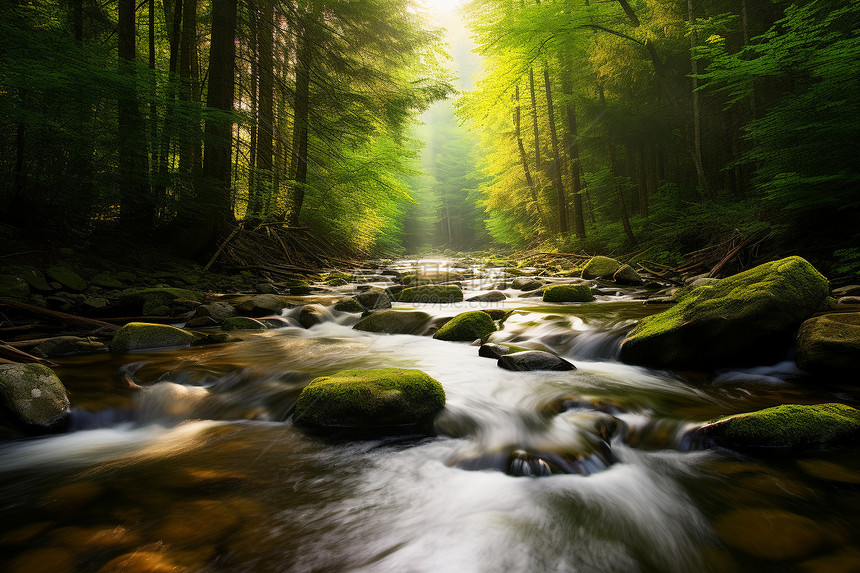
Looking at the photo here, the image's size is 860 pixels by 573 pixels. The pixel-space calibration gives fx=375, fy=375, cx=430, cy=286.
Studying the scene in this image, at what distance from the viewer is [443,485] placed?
200 centimetres

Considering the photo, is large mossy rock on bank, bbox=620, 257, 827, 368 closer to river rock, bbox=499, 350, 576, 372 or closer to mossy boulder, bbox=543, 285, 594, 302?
river rock, bbox=499, 350, 576, 372

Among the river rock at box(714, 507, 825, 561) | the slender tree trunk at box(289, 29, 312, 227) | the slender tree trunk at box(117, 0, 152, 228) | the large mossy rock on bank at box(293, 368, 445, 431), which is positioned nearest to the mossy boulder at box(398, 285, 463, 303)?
the slender tree trunk at box(289, 29, 312, 227)

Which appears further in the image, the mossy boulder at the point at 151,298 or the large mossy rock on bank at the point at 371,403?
the mossy boulder at the point at 151,298

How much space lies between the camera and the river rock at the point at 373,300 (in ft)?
24.0

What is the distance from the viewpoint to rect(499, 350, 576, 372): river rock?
363 cm

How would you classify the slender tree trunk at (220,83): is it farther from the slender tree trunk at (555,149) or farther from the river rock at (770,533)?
the slender tree trunk at (555,149)

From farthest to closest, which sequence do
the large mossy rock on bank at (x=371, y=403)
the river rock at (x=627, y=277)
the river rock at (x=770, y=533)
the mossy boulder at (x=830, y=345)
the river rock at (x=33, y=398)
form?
the river rock at (x=627, y=277), the mossy boulder at (x=830, y=345), the large mossy rock on bank at (x=371, y=403), the river rock at (x=33, y=398), the river rock at (x=770, y=533)

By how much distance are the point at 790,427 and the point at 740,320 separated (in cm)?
136

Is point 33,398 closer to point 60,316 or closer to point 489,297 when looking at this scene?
point 60,316

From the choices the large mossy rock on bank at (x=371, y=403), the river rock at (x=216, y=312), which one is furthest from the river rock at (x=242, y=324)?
the large mossy rock on bank at (x=371, y=403)

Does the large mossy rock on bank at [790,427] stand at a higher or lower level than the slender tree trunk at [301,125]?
lower

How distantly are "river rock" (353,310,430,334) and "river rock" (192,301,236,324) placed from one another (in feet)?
6.19

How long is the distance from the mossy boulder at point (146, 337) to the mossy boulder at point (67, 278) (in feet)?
5.45

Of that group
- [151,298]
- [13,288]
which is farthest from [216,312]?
[13,288]
